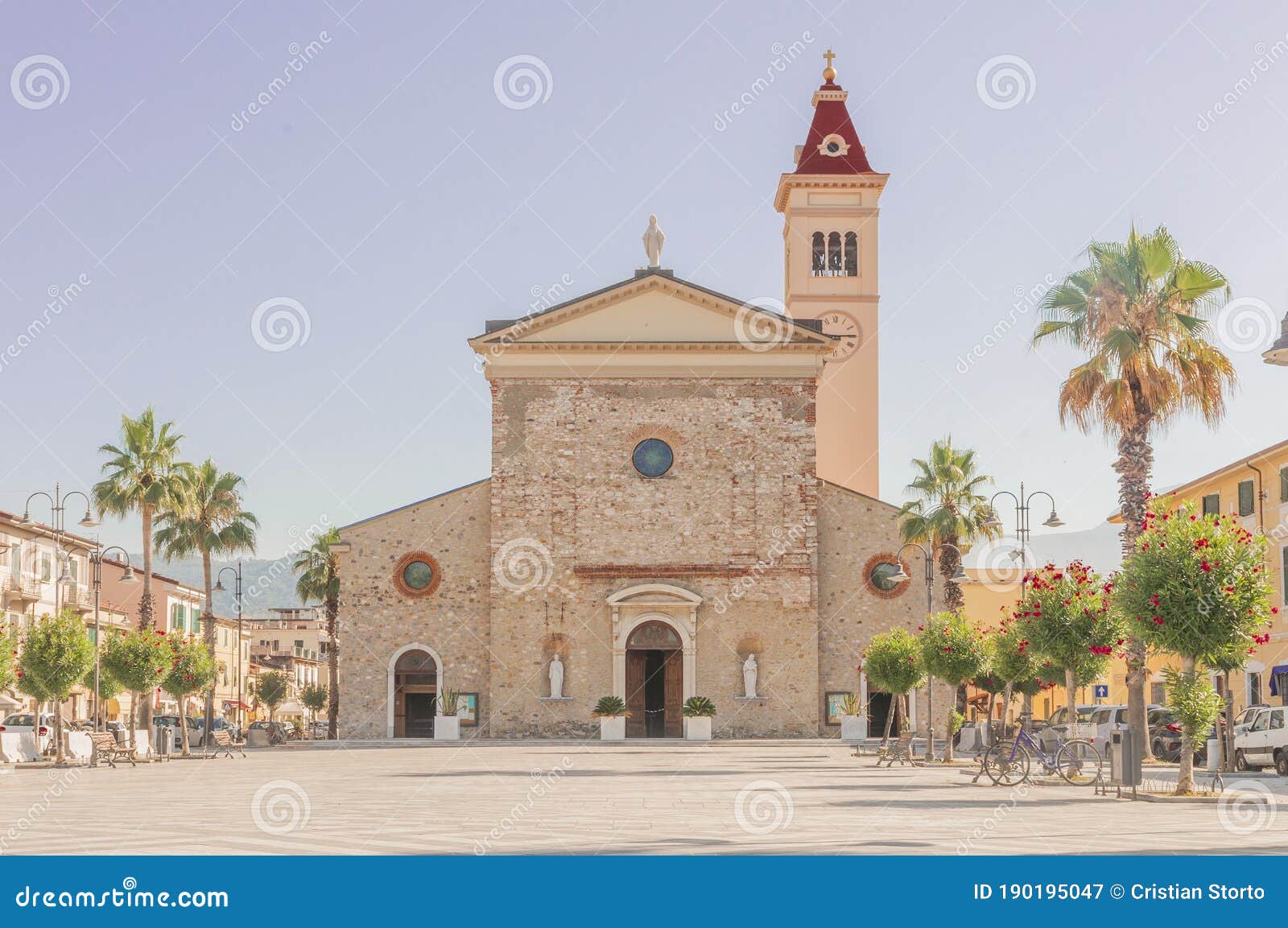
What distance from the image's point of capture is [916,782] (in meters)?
24.2

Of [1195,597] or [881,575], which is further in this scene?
[881,575]

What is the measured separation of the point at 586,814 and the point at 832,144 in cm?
4966

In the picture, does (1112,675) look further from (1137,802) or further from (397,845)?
(397,845)

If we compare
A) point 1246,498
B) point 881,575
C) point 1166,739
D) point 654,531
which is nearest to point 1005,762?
point 1166,739

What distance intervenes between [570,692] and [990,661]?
57.6 feet

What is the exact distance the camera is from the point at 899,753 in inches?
1189

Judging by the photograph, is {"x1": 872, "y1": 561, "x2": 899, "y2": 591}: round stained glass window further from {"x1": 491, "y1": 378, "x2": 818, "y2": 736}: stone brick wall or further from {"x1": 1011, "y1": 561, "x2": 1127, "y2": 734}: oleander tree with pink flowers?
{"x1": 1011, "y1": 561, "x2": 1127, "y2": 734}: oleander tree with pink flowers

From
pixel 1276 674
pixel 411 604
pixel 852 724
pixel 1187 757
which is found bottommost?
pixel 852 724

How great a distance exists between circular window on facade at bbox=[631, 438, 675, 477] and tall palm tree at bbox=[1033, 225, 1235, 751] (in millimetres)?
20949

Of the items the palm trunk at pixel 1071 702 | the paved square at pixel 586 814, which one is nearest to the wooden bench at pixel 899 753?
the paved square at pixel 586 814

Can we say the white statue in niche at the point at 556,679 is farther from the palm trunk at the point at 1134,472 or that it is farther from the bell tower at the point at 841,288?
the palm trunk at the point at 1134,472

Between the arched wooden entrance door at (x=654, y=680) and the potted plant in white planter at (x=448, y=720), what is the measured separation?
5279 millimetres

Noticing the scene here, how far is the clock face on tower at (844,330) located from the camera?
197ft

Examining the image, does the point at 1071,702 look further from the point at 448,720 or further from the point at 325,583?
the point at 325,583
